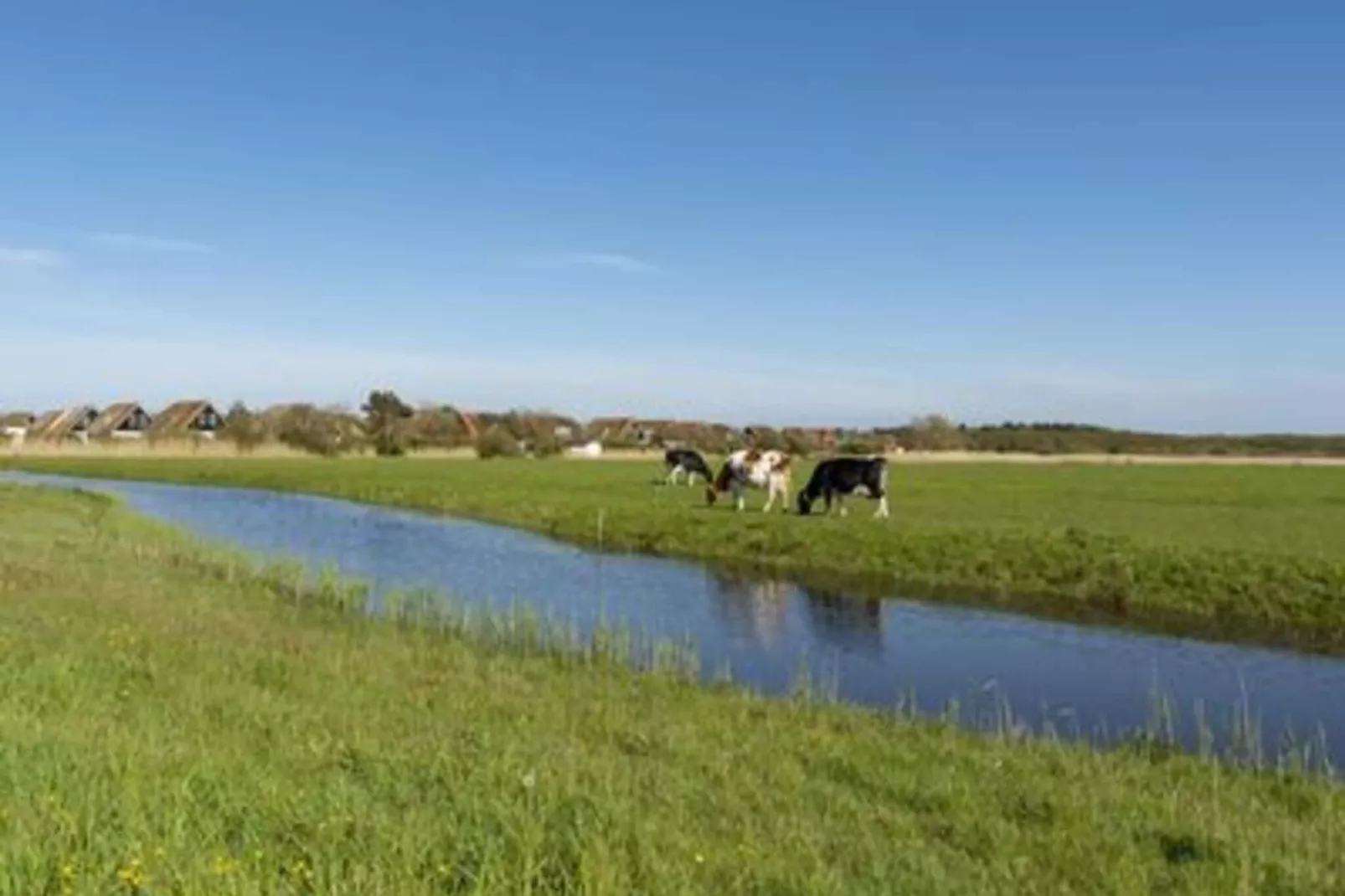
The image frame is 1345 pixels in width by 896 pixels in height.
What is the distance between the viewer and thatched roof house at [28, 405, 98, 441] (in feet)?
458

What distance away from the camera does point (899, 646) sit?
20.1 meters

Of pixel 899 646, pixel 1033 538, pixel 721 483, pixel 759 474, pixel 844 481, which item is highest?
pixel 759 474

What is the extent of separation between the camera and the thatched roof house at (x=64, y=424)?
140m

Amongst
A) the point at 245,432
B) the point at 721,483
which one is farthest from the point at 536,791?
the point at 245,432

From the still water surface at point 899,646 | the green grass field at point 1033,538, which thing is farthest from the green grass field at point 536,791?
the green grass field at point 1033,538

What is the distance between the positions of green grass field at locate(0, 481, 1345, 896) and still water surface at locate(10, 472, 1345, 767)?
3.72 meters

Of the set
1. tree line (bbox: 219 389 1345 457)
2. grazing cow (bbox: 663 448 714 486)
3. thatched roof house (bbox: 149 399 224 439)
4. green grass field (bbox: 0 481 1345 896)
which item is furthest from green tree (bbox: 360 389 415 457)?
green grass field (bbox: 0 481 1345 896)

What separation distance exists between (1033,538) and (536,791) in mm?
24096

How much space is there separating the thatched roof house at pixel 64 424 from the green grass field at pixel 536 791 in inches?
5459

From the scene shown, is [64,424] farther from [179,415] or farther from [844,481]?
[844,481]

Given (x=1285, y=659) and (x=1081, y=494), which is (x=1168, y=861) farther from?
(x=1081, y=494)

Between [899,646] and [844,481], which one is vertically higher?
[844,481]

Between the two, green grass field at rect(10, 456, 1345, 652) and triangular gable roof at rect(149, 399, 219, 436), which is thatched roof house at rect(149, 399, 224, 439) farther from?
green grass field at rect(10, 456, 1345, 652)

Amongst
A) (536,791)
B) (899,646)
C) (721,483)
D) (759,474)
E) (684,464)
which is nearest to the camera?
(536,791)
